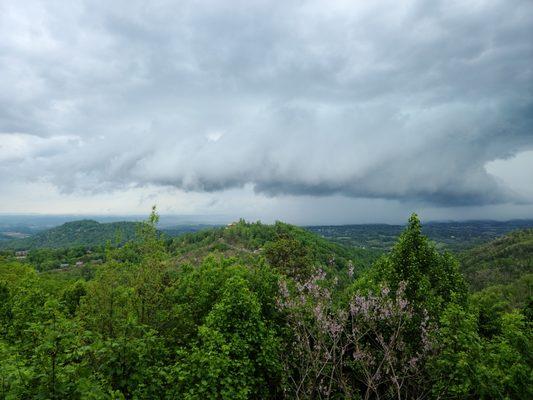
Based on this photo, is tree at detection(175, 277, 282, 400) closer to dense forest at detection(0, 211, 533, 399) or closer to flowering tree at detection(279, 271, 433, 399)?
dense forest at detection(0, 211, 533, 399)

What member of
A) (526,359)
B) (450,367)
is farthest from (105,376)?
(526,359)

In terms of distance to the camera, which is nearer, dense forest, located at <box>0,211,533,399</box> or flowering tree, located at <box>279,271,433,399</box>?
dense forest, located at <box>0,211,533,399</box>

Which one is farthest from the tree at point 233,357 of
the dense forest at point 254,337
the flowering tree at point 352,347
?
the flowering tree at point 352,347

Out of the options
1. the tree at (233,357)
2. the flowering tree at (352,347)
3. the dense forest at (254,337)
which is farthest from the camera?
the flowering tree at (352,347)

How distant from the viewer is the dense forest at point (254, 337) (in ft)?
34.2

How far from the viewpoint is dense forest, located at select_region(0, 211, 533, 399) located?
Result: 10.4 meters

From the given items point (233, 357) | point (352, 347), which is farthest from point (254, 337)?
point (352, 347)

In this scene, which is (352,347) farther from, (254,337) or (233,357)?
(233,357)

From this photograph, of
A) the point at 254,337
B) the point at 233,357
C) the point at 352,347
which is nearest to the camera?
the point at 233,357

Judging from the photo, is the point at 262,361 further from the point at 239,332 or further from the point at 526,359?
the point at 526,359

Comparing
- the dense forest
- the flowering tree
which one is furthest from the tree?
the flowering tree

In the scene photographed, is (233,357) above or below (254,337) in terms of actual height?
below

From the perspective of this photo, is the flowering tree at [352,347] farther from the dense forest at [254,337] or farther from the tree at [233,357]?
the tree at [233,357]

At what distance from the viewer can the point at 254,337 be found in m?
15.1
